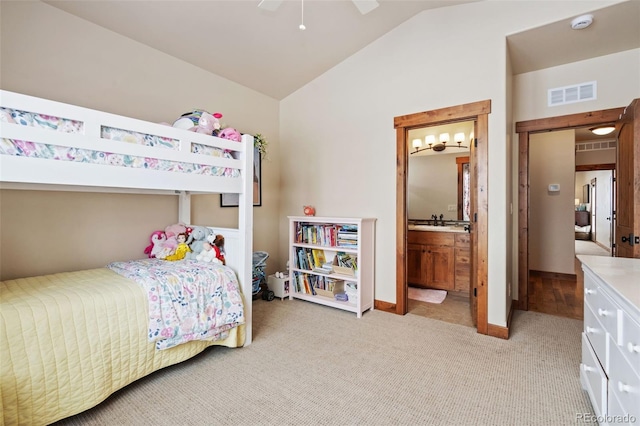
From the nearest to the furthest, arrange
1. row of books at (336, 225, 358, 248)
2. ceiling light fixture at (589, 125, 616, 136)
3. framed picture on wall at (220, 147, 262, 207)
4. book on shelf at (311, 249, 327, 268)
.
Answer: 1. ceiling light fixture at (589, 125, 616, 136)
2. row of books at (336, 225, 358, 248)
3. book on shelf at (311, 249, 327, 268)
4. framed picture on wall at (220, 147, 262, 207)

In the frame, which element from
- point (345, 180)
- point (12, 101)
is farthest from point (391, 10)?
point (12, 101)

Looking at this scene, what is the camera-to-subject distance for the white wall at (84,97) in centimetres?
213

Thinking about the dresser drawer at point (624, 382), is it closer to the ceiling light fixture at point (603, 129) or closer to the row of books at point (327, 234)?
the row of books at point (327, 234)

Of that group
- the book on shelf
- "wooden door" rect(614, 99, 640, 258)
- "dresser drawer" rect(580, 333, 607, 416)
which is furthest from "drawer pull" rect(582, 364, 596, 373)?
the book on shelf

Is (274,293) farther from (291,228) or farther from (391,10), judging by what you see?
(391,10)

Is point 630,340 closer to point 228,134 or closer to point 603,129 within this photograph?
point 228,134

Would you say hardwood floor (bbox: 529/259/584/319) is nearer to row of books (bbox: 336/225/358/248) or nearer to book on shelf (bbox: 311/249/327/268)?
row of books (bbox: 336/225/358/248)

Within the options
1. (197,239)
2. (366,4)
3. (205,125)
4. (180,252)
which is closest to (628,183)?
(366,4)

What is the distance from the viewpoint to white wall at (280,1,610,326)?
2574 mm

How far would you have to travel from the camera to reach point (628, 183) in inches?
92.9

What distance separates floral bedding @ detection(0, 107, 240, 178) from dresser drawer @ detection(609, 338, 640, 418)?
7.95 ft

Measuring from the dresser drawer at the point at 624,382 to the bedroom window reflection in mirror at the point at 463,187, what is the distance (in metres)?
3.06

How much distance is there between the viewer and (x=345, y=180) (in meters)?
3.51

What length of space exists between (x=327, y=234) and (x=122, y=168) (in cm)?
213
